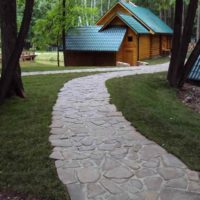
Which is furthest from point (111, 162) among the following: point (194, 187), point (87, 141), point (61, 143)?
point (194, 187)

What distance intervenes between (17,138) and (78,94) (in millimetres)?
3535

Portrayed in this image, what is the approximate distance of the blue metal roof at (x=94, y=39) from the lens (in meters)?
25.1

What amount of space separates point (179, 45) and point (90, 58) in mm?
15195

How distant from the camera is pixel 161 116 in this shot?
7426 millimetres

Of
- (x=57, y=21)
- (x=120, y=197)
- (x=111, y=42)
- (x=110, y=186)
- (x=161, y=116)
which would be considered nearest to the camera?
(x=120, y=197)

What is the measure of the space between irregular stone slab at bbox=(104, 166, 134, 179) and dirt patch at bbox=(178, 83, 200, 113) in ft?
15.9

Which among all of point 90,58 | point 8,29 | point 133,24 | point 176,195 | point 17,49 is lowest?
point 90,58

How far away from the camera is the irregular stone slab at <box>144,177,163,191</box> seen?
14.4 feet

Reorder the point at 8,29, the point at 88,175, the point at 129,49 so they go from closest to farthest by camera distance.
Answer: the point at 88,175, the point at 8,29, the point at 129,49

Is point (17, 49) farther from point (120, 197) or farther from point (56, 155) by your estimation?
point (120, 197)

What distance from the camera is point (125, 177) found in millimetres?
4641

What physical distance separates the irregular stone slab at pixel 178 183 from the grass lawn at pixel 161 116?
0.41 m

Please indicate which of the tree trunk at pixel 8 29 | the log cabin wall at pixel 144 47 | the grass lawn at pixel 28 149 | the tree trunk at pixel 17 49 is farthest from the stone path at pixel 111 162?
the log cabin wall at pixel 144 47

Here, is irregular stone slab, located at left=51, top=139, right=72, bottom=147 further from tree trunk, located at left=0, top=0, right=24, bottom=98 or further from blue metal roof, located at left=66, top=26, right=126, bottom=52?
blue metal roof, located at left=66, top=26, right=126, bottom=52
